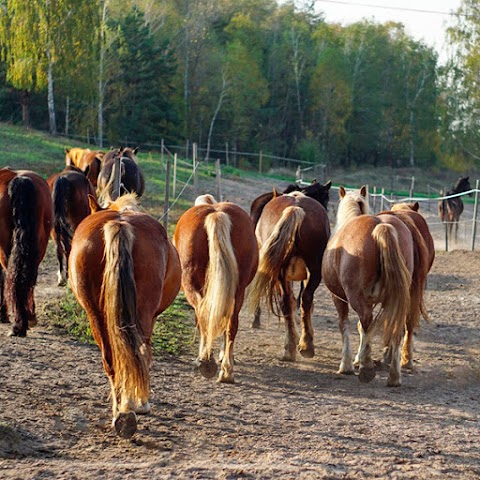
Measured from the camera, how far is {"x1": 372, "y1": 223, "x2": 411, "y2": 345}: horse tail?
6.48 m

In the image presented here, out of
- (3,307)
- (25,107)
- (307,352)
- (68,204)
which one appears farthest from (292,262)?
(25,107)

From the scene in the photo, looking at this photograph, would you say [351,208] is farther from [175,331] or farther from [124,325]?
[124,325]

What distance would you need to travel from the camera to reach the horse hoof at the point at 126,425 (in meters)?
4.79

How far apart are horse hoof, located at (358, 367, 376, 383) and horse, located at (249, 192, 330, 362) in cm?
114

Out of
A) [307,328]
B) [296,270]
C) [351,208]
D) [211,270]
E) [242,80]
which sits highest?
[242,80]

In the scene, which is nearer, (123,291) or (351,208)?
(123,291)

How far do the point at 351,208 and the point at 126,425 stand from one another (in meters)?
3.85

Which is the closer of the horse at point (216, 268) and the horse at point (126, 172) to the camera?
the horse at point (216, 268)

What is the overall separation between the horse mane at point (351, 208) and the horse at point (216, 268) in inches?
49.3

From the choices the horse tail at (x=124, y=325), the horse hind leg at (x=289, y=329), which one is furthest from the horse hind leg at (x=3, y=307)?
the horse tail at (x=124, y=325)

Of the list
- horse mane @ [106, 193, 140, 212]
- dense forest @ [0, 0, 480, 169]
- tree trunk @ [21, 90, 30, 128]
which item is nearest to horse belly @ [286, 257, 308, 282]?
horse mane @ [106, 193, 140, 212]

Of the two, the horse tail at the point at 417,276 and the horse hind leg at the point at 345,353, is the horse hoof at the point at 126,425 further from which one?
the horse tail at the point at 417,276

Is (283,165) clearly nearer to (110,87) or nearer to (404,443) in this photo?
(110,87)

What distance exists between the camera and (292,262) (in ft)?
25.9
